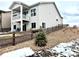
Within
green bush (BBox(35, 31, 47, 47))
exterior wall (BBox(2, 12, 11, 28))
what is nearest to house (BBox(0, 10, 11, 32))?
exterior wall (BBox(2, 12, 11, 28))

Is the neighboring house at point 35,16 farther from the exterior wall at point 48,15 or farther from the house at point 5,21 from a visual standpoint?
the house at point 5,21

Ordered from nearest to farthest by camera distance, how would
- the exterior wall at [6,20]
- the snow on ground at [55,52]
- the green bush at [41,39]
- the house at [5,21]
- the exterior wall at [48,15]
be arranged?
1. the snow on ground at [55,52]
2. the green bush at [41,39]
3. the exterior wall at [48,15]
4. the house at [5,21]
5. the exterior wall at [6,20]

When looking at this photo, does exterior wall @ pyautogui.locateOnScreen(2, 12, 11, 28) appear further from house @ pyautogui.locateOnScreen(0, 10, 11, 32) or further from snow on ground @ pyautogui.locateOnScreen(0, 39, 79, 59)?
snow on ground @ pyautogui.locateOnScreen(0, 39, 79, 59)

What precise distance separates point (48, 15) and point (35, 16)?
1.80m

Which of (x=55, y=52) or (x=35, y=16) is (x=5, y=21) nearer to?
(x=35, y=16)

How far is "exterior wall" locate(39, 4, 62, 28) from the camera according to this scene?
2330 centimetres

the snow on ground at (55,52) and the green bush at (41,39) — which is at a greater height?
the green bush at (41,39)

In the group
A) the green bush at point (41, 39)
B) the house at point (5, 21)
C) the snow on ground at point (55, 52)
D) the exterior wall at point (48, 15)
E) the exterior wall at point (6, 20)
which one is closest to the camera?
the snow on ground at point (55, 52)

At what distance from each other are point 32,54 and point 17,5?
1515cm

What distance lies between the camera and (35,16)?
23844 mm

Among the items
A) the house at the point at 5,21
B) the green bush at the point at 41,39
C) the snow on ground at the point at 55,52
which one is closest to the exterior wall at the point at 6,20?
the house at the point at 5,21

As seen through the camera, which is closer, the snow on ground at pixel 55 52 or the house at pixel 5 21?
the snow on ground at pixel 55 52

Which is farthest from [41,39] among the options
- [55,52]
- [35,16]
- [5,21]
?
[5,21]

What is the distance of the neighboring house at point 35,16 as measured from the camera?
76.6 ft
